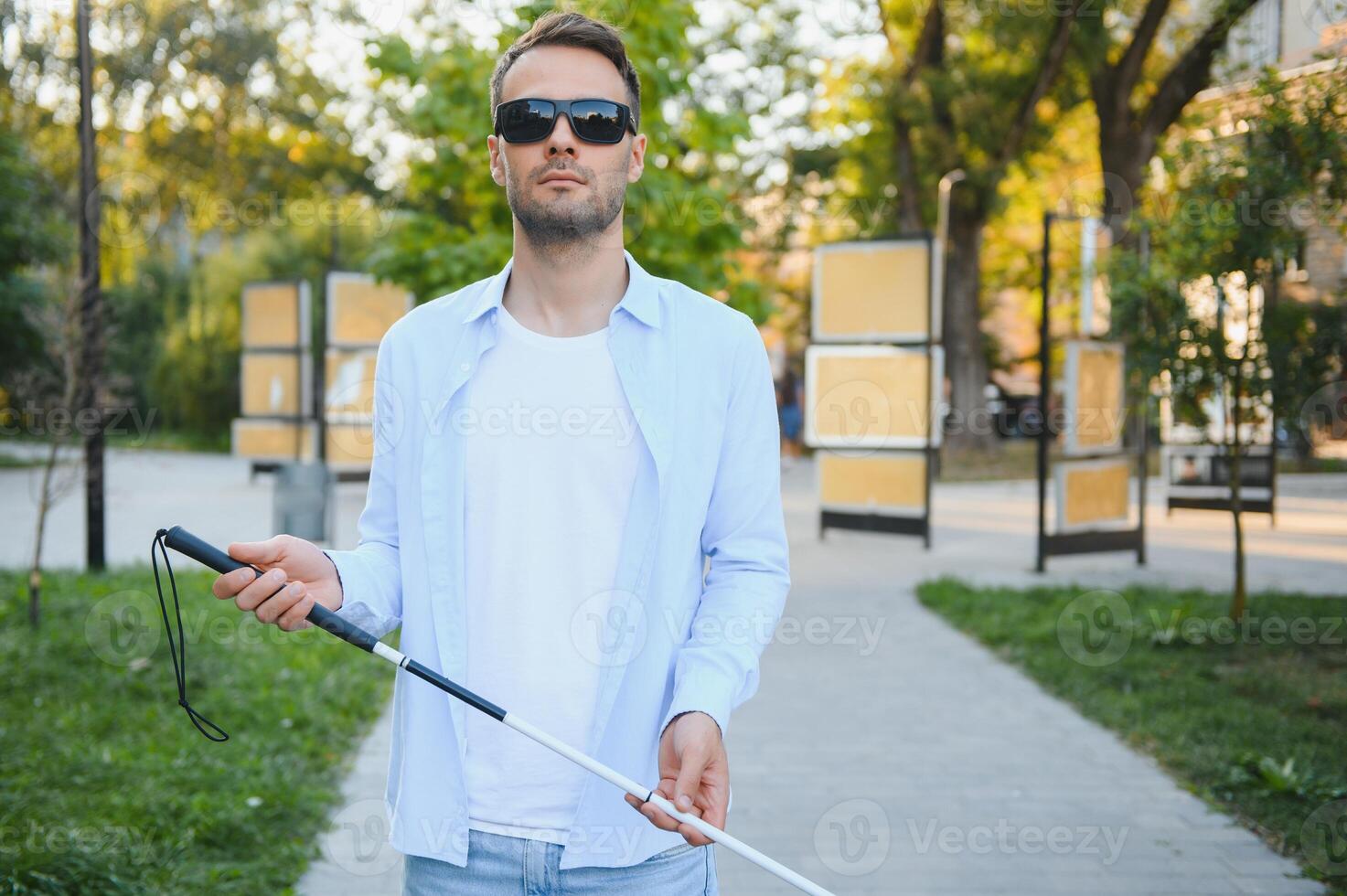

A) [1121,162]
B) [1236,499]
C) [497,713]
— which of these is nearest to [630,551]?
[497,713]

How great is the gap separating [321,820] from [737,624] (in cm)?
356

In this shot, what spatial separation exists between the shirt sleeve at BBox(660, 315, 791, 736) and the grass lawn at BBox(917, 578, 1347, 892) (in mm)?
3419

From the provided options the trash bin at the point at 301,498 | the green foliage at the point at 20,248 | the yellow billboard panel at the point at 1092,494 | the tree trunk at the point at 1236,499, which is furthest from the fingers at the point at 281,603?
the green foliage at the point at 20,248

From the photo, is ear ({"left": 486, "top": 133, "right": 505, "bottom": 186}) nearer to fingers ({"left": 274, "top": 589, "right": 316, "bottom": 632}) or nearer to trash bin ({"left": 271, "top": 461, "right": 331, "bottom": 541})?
fingers ({"left": 274, "top": 589, "right": 316, "bottom": 632})

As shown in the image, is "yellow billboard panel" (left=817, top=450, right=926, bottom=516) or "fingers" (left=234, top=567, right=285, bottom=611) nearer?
"fingers" (left=234, top=567, right=285, bottom=611)

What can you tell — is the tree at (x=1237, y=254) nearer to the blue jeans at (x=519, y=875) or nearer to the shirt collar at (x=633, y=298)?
the shirt collar at (x=633, y=298)

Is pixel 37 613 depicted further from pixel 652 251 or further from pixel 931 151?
pixel 931 151

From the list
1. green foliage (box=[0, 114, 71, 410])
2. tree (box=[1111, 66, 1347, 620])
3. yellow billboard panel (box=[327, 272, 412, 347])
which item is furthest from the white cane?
green foliage (box=[0, 114, 71, 410])

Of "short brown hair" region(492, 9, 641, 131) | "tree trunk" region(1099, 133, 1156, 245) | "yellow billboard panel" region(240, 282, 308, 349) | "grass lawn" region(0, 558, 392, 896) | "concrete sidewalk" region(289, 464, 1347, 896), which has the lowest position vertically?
"concrete sidewalk" region(289, 464, 1347, 896)

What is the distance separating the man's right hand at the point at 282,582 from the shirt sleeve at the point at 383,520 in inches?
3.9

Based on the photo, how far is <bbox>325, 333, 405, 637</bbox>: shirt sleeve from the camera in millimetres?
2104

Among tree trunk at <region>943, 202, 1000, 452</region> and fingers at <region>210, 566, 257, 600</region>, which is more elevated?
tree trunk at <region>943, 202, 1000, 452</region>

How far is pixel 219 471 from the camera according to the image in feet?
79.2

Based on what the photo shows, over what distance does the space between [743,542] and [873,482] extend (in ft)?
38.4
